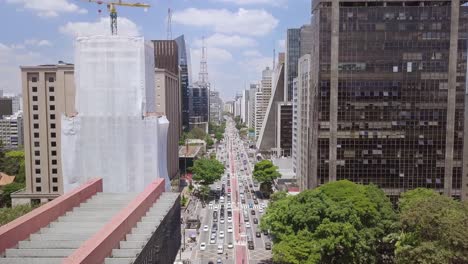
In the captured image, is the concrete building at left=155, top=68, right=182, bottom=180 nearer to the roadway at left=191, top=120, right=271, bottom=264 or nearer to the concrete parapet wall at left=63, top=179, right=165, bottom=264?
the roadway at left=191, top=120, right=271, bottom=264

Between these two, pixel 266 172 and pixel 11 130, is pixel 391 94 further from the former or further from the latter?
pixel 11 130

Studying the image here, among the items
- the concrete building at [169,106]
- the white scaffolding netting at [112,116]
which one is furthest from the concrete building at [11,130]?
the white scaffolding netting at [112,116]

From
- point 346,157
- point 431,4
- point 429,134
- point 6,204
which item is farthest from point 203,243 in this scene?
point 431,4

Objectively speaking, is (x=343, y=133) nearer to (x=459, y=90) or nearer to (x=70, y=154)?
(x=459, y=90)

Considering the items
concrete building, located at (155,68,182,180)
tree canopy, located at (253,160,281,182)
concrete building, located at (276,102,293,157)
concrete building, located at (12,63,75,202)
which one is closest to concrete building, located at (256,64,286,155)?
concrete building, located at (276,102,293,157)

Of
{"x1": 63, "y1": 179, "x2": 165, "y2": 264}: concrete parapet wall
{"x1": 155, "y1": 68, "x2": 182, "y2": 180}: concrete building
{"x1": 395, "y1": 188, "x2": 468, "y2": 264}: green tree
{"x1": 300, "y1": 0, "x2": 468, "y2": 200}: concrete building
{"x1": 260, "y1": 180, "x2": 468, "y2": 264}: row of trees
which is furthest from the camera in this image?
{"x1": 155, "y1": 68, "x2": 182, "y2": 180}: concrete building

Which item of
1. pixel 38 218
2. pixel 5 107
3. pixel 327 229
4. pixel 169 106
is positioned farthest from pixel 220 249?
pixel 5 107
